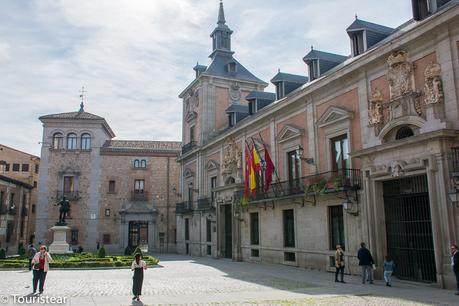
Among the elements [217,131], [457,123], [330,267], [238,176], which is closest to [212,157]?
[217,131]

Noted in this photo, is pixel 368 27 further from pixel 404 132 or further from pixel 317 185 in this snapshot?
pixel 317 185

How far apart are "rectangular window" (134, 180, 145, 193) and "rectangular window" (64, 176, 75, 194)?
636 cm

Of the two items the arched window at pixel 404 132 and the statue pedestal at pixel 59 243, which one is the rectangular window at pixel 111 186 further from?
the arched window at pixel 404 132

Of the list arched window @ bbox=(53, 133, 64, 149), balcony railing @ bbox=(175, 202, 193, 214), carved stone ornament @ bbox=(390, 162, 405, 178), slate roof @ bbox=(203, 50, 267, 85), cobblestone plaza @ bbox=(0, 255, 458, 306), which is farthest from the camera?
arched window @ bbox=(53, 133, 64, 149)

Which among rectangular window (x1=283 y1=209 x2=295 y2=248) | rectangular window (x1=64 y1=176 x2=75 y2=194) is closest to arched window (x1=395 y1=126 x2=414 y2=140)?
rectangular window (x1=283 y1=209 x2=295 y2=248)

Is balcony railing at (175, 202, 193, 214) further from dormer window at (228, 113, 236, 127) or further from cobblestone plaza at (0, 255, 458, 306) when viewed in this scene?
cobblestone plaza at (0, 255, 458, 306)

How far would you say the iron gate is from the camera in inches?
574

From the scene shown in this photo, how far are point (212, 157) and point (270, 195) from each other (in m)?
10.7

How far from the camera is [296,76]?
26578 mm

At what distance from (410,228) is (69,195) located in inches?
1451

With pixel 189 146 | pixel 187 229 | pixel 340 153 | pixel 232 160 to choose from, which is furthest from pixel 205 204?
pixel 340 153

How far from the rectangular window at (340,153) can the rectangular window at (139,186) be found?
95.5 ft

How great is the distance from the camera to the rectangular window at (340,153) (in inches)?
746

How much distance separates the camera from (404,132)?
51.9 ft
